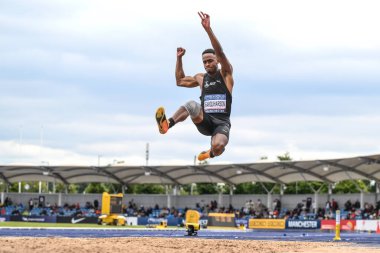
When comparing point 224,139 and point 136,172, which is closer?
point 224,139

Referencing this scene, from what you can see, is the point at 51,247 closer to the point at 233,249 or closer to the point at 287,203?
the point at 233,249

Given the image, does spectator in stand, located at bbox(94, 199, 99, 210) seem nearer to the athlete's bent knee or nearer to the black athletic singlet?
the black athletic singlet

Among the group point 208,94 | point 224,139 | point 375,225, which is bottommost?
point 375,225

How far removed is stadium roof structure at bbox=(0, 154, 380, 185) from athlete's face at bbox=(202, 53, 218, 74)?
124 ft

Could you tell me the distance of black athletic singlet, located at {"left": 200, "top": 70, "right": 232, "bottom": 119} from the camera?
49.1 ft

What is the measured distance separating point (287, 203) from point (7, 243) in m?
51.2

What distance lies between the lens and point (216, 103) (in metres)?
15.0

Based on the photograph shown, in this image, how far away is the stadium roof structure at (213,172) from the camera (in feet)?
181

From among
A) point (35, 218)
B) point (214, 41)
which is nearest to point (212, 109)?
point (214, 41)

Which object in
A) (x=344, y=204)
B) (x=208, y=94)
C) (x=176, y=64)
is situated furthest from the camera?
(x=344, y=204)

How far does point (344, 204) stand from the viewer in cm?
6041

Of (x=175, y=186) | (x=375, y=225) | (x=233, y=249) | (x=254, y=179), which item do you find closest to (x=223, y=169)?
(x=254, y=179)

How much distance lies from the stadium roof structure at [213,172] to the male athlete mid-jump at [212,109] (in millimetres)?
37536

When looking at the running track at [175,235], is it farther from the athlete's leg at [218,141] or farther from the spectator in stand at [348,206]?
the spectator in stand at [348,206]
